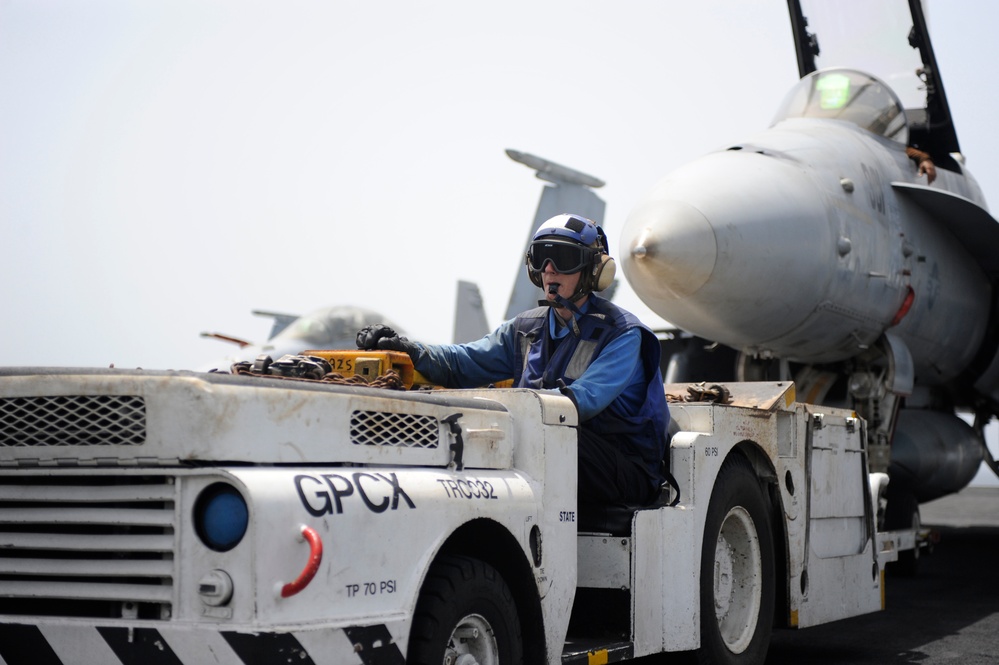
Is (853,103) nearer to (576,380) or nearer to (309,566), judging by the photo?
(576,380)

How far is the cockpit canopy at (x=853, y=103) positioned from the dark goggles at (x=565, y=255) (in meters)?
7.61

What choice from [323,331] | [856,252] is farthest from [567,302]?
[323,331]

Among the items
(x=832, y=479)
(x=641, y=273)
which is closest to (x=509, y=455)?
(x=832, y=479)

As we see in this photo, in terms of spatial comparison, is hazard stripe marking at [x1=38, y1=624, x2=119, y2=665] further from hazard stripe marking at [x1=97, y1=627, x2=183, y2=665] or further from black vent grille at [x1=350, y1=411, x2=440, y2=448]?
black vent grille at [x1=350, y1=411, x2=440, y2=448]

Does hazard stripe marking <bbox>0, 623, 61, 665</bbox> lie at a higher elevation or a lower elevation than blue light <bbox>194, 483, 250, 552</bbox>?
lower

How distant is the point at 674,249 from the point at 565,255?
4.11m

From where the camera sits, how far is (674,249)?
8930mm

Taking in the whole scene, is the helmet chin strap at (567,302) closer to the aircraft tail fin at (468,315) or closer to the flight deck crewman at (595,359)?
the flight deck crewman at (595,359)

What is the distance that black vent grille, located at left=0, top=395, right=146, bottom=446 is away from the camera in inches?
122

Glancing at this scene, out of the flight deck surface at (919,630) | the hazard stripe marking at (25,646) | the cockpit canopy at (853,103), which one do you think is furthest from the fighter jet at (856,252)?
the hazard stripe marking at (25,646)

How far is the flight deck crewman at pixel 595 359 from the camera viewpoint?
477cm

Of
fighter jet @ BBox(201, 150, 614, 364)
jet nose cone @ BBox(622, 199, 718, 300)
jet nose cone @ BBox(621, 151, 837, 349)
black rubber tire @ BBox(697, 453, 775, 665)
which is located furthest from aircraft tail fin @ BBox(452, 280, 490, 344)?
black rubber tire @ BBox(697, 453, 775, 665)

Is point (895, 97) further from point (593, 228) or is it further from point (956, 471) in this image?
point (593, 228)

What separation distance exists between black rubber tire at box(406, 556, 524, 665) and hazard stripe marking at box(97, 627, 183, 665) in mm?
679
